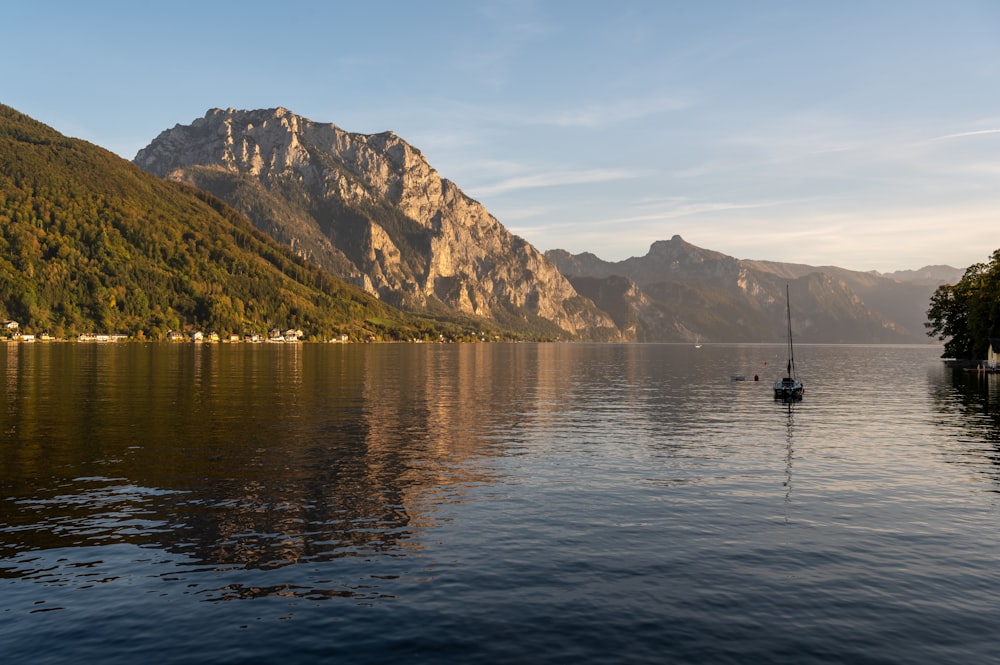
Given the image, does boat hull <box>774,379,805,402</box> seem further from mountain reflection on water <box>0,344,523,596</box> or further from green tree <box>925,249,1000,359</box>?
green tree <box>925,249,1000,359</box>

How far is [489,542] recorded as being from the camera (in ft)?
103

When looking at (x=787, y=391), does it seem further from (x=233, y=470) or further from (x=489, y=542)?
(x=489, y=542)

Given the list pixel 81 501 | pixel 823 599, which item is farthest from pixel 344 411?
pixel 823 599

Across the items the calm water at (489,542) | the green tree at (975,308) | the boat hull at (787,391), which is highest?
the green tree at (975,308)

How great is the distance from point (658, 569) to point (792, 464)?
2929 centimetres

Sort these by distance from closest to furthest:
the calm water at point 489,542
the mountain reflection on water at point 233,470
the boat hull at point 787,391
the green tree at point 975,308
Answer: the calm water at point 489,542
the mountain reflection on water at point 233,470
the boat hull at point 787,391
the green tree at point 975,308

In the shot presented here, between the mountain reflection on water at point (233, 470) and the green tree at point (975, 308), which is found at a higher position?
the green tree at point (975, 308)

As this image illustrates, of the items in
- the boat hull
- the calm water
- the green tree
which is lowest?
the calm water

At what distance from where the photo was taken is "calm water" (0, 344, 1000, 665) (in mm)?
21375

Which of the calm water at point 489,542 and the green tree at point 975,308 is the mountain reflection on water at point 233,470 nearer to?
the calm water at point 489,542

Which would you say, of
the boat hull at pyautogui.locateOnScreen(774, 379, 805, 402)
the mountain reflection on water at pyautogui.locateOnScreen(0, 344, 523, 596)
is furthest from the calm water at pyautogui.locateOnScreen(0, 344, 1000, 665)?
the boat hull at pyautogui.locateOnScreen(774, 379, 805, 402)

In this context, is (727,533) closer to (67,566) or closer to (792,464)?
(792,464)

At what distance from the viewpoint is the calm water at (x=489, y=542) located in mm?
21375

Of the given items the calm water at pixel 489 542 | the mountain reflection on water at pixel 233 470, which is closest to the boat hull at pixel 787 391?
the calm water at pixel 489 542
